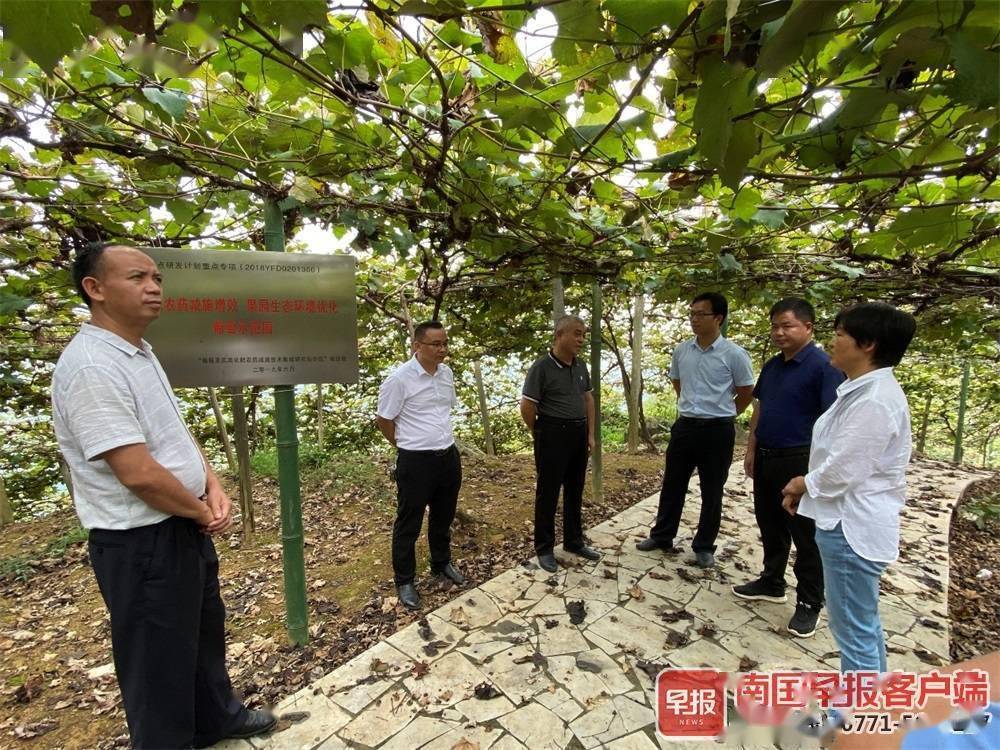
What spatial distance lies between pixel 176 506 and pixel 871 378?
2.84 meters

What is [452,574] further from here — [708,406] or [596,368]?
[596,368]

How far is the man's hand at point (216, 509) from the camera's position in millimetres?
1817

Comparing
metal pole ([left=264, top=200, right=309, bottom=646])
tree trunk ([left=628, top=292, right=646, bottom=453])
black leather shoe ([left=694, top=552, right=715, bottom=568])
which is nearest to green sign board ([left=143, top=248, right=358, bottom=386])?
metal pole ([left=264, top=200, right=309, bottom=646])

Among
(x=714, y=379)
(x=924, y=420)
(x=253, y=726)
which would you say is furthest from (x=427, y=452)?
(x=924, y=420)

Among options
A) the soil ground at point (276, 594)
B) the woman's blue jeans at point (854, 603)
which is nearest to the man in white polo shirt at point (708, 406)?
the soil ground at point (276, 594)

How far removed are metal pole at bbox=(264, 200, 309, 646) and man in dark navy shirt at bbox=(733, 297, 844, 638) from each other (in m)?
3.03

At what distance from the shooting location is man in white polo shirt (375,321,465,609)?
10.4 feet

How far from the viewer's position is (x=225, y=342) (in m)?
2.43

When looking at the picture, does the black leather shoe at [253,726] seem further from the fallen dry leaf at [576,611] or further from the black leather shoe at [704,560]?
the black leather shoe at [704,560]

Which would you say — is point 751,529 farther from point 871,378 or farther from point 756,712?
point 871,378

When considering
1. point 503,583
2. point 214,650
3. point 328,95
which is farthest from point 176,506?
point 503,583

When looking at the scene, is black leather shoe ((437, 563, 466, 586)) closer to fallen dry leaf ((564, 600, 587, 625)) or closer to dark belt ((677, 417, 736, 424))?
fallen dry leaf ((564, 600, 587, 625))

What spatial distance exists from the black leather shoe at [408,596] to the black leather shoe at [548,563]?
1046mm

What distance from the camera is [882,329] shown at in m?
1.92
